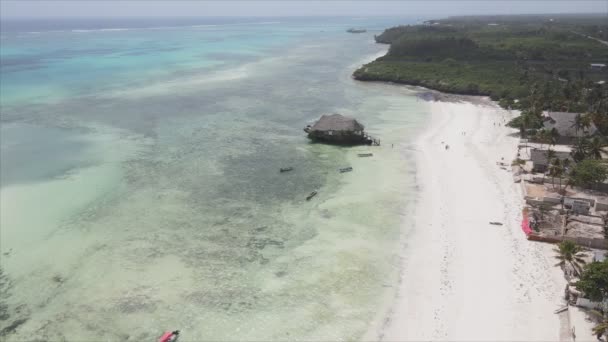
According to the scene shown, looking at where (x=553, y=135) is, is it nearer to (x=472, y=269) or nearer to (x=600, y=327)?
(x=472, y=269)

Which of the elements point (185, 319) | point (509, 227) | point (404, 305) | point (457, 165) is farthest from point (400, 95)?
point (185, 319)

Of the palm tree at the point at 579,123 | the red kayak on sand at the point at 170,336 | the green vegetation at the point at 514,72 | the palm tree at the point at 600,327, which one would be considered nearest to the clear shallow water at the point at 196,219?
the red kayak on sand at the point at 170,336

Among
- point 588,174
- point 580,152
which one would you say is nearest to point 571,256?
point 588,174

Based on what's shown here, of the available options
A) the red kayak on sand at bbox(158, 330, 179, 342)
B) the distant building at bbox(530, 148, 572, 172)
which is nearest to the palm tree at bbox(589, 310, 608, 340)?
the distant building at bbox(530, 148, 572, 172)

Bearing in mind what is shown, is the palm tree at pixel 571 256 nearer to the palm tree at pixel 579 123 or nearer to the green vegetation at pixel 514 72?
the palm tree at pixel 579 123

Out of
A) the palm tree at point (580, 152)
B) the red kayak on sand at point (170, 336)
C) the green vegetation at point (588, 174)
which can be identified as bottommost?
the red kayak on sand at point (170, 336)

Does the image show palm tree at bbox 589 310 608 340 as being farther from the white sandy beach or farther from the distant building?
the distant building

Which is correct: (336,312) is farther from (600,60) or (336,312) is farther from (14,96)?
(600,60)
